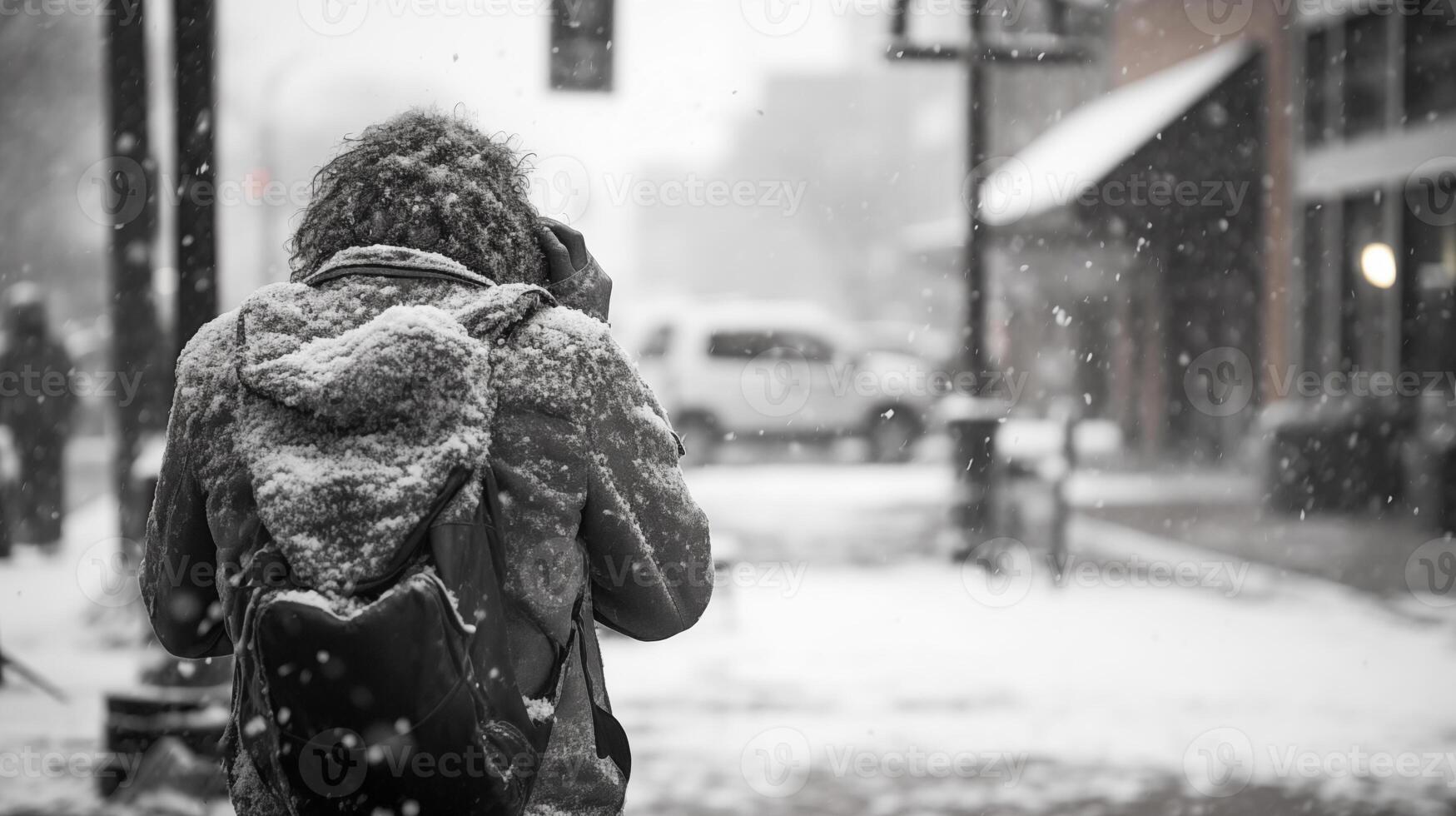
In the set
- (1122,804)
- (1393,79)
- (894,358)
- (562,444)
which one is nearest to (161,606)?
(562,444)

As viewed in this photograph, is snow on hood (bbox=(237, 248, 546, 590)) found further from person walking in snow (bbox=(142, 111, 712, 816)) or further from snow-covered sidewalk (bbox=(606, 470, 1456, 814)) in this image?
snow-covered sidewalk (bbox=(606, 470, 1456, 814))

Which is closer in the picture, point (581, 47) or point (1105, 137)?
point (581, 47)

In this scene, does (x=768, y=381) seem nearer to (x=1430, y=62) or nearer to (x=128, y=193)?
(x=1430, y=62)

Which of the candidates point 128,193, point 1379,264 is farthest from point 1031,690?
point 1379,264

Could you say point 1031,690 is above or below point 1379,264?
below

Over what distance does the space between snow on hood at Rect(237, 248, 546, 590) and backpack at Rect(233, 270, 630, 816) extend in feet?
0.13

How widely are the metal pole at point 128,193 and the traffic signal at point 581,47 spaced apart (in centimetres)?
224

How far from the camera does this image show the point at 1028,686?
24.1ft

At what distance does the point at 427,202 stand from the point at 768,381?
17.9 metres

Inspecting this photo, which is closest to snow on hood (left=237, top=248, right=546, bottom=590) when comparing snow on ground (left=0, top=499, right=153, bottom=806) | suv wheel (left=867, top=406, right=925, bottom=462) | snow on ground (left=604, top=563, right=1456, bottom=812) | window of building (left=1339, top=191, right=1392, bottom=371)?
snow on ground (left=604, top=563, right=1456, bottom=812)

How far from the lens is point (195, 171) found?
17.3ft

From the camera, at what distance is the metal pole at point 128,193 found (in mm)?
5766

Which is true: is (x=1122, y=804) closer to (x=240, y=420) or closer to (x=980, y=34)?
(x=240, y=420)

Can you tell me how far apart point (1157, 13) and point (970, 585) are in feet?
48.4
